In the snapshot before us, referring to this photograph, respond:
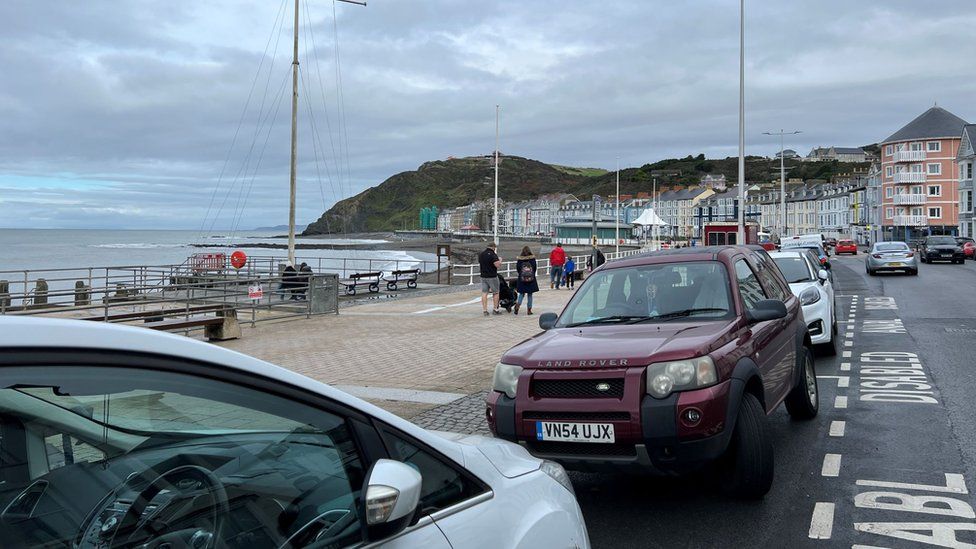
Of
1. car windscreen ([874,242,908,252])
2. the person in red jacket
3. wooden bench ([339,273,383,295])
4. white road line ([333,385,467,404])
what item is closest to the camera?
white road line ([333,385,467,404])

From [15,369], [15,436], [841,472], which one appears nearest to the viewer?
[15,369]

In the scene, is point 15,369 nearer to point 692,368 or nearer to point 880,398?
point 692,368

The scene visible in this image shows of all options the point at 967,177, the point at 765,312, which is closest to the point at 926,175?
the point at 967,177

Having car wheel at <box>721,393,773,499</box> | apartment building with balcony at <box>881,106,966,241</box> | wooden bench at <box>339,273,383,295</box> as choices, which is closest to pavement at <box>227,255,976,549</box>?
car wheel at <box>721,393,773,499</box>

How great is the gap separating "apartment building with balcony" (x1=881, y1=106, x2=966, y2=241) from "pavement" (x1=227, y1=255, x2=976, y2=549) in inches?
3714

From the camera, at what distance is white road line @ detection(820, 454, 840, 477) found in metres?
6.05

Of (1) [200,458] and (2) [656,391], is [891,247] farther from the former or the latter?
(1) [200,458]

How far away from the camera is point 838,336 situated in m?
14.5

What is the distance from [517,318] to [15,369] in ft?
57.1

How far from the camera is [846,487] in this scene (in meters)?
5.73

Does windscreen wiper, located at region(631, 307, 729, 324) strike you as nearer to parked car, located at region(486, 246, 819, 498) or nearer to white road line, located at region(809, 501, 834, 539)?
parked car, located at region(486, 246, 819, 498)

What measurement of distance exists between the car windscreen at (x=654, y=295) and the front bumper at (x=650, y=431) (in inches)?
47.9

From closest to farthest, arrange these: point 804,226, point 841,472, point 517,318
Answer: point 841,472, point 517,318, point 804,226

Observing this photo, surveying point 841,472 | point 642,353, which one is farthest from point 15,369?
point 841,472
